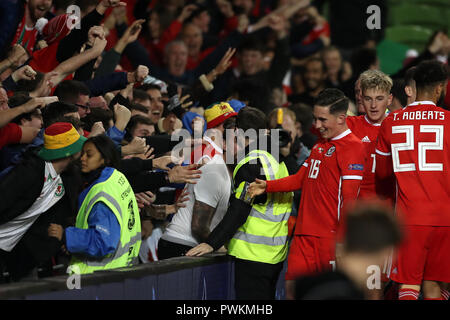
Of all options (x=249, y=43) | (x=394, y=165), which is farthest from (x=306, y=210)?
(x=249, y=43)

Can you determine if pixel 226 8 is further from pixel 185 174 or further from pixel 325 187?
pixel 325 187

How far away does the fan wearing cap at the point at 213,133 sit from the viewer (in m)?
6.60

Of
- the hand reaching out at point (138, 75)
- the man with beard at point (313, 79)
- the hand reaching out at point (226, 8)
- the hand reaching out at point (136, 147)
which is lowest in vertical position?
the hand reaching out at point (136, 147)

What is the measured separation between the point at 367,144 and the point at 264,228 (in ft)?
3.51

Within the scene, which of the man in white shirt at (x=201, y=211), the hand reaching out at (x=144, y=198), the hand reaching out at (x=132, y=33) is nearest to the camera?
the man in white shirt at (x=201, y=211)

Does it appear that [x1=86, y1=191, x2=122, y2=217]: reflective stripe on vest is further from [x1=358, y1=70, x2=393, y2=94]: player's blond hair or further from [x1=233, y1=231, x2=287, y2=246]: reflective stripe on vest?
[x1=358, y1=70, x2=393, y2=94]: player's blond hair

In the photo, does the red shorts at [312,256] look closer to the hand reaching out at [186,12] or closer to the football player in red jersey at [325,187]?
the football player in red jersey at [325,187]

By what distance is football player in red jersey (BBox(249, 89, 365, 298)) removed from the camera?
19.3 feet

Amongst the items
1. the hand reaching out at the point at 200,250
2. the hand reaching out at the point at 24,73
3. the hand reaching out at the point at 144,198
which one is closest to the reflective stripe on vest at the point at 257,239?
the hand reaching out at the point at 200,250

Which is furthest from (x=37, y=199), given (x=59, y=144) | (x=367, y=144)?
(x=367, y=144)

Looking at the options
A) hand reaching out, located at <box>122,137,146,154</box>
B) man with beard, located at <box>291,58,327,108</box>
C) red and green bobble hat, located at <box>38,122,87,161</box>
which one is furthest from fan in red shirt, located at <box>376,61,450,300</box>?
man with beard, located at <box>291,58,327,108</box>

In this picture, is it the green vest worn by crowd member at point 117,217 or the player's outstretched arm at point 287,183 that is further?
the player's outstretched arm at point 287,183
